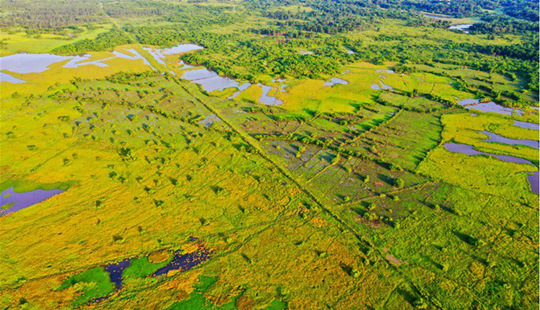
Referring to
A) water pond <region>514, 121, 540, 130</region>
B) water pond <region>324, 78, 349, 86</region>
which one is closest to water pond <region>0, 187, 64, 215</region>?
water pond <region>324, 78, 349, 86</region>

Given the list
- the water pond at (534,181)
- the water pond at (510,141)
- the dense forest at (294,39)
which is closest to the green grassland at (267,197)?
the water pond at (534,181)

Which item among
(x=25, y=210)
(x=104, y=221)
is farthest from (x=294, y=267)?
(x=25, y=210)

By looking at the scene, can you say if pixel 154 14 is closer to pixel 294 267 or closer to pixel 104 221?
pixel 104 221

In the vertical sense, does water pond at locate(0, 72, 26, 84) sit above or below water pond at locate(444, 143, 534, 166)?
above

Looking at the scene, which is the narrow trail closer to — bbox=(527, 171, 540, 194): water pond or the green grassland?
the green grassland

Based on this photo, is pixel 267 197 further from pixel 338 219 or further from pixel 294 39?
pixel 294 39

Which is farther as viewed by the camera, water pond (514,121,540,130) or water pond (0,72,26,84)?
water pond (0,72,26,84)
